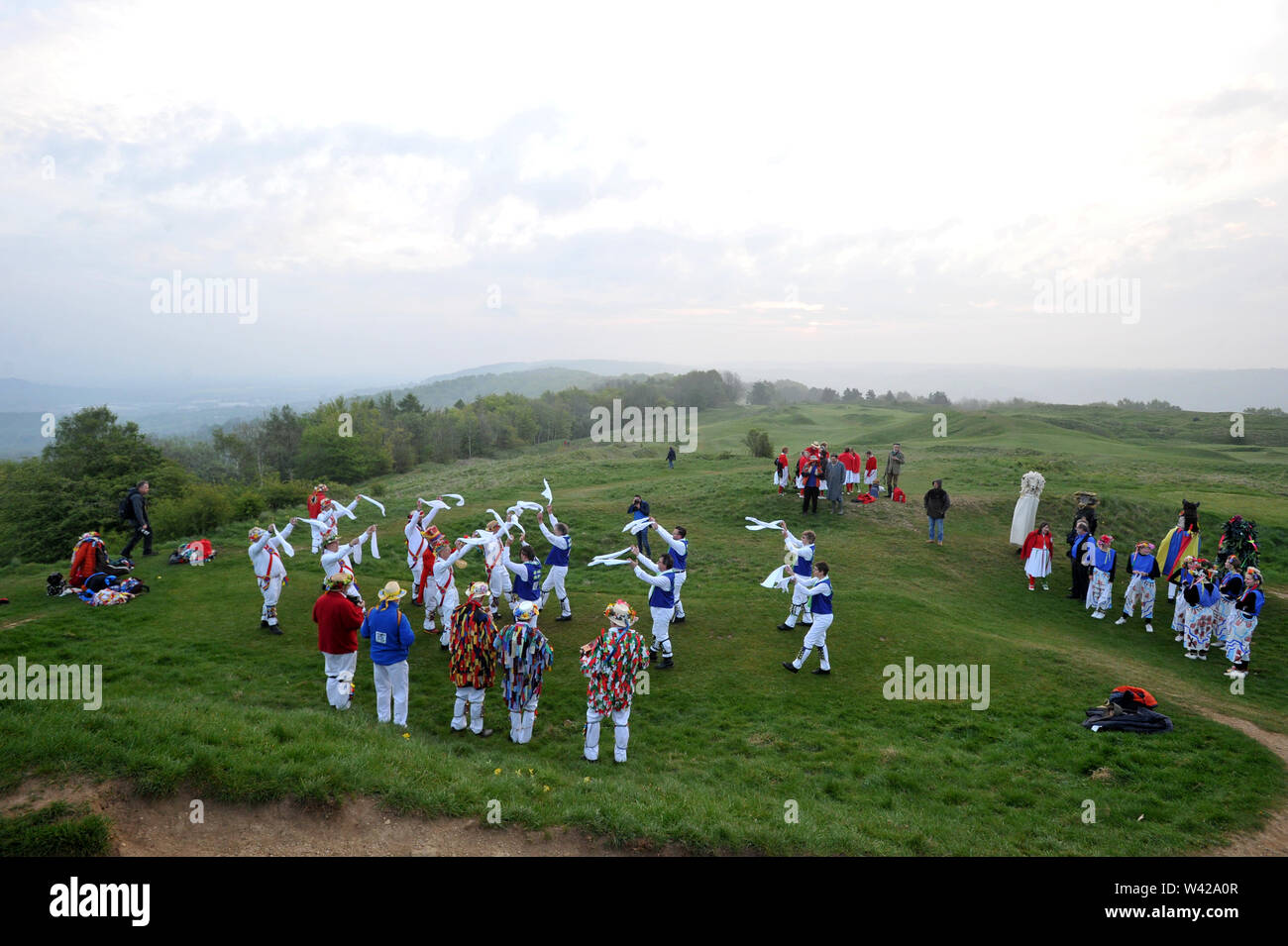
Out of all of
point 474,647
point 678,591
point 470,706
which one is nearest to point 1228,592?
point 678,591

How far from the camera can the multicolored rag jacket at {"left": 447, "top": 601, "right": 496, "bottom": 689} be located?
870cm

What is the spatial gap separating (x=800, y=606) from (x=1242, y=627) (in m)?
8.93

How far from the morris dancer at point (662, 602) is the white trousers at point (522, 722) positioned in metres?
2.85

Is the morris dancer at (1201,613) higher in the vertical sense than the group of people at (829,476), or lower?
lower

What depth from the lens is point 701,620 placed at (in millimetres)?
14242

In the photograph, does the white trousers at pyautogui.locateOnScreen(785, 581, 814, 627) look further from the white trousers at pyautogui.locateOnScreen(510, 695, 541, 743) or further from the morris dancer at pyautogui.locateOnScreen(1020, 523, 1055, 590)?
the morris dancer at pyautogui.locateOnScreen(1020, 523, 1055, 590)

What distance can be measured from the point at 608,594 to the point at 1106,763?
10.3 metres

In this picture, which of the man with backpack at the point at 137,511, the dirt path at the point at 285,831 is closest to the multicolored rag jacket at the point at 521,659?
the dirt path at the point at 285,831

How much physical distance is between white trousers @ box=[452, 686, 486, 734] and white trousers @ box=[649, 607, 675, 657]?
3572 millimetres

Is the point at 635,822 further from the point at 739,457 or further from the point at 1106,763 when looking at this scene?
the point at 739,457

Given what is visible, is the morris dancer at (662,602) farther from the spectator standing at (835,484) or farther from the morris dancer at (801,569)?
the spectator standing at (835,484)

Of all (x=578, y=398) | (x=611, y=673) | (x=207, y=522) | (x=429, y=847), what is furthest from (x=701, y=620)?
(x=578, y=398)

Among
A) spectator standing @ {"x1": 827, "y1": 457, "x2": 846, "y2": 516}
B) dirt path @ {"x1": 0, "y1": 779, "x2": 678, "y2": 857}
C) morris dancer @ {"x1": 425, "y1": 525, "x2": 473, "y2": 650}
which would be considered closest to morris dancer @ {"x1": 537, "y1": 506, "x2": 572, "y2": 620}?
morris dancer @ {"x1": 425, "y1": 525, "x2": 473, "y2": 650}

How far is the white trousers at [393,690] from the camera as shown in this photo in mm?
9180
